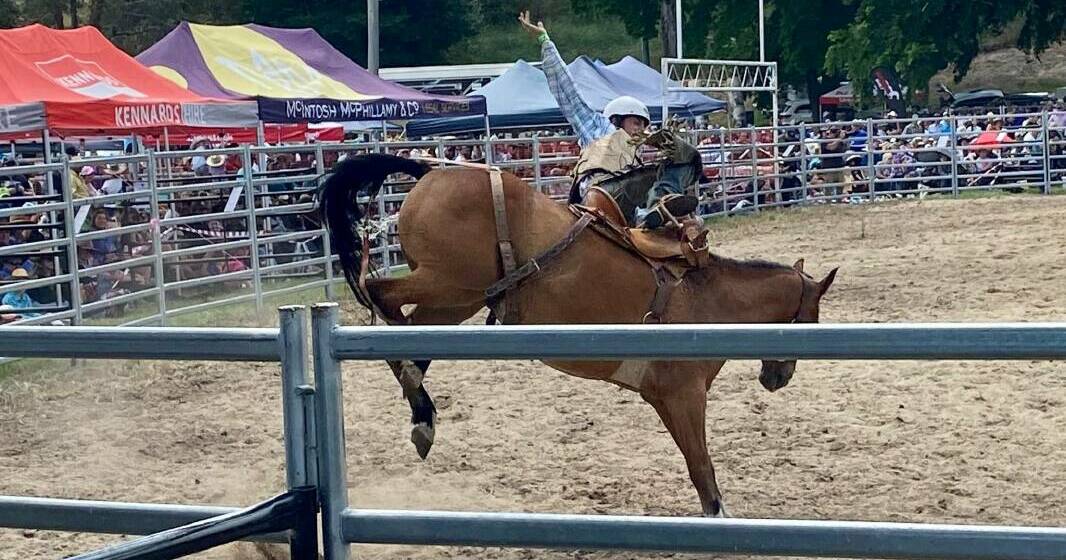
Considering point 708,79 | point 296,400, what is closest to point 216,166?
point 708,79

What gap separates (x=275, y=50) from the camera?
19.3 meters

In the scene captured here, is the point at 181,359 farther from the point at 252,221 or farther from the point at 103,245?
the point at 252,221

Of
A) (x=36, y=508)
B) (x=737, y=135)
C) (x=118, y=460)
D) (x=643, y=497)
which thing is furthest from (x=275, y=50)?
(x=36, y=508)

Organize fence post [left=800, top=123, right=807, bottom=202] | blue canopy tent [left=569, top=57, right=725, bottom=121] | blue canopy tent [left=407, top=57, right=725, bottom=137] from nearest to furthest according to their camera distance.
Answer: fence post [left=800, top=123, right=807, bottom=202], blue canopy tent [left=407, top=57, right=725, bottom=137], blue canopy tent [left=569, top=57, right=725, bottom=121]

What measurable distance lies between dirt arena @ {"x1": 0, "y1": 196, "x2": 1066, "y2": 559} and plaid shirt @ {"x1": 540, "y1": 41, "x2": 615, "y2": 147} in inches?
64.3

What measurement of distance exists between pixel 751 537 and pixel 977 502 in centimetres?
375

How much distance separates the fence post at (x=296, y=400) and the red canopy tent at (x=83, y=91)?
34.4 feet

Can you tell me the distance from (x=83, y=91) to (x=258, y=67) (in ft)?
17.7

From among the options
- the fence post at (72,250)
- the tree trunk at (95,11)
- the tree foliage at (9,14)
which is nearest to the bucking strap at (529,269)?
the fence post at (72,250)

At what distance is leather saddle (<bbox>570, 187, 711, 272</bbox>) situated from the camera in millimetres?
5898

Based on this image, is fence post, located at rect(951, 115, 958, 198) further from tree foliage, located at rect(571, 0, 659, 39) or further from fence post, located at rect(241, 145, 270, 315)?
tree foliage, located at rect(571, 0, 659, 39)

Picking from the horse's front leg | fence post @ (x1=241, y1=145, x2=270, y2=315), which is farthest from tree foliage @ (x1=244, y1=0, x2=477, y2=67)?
the horse's front leg

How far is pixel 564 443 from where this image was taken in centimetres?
704

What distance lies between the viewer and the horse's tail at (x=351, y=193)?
6070 millimetres
